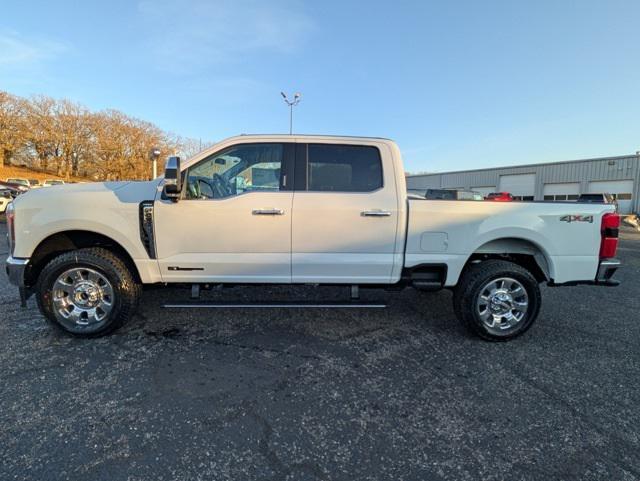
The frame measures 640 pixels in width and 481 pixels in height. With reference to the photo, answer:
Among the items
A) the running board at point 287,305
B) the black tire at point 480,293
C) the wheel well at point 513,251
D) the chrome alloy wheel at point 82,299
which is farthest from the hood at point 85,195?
the wheel well at point 513,251

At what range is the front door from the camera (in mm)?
3623

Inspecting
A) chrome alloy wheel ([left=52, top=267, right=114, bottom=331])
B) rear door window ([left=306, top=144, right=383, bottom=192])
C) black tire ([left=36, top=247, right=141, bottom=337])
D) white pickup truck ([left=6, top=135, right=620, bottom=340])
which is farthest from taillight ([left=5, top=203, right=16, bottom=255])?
rear door window ([left=306, top=144, right=383, bottom=192])

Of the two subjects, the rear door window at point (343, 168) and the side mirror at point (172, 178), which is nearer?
the side mirror at point (172, 178)

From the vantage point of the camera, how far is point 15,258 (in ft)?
11.8

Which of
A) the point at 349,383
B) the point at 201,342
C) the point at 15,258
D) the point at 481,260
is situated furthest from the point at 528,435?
the point at 15,258

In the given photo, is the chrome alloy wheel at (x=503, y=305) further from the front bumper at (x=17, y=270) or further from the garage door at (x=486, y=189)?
the garage door at (x=486, y=189)

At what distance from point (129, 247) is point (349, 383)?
249 centimetres

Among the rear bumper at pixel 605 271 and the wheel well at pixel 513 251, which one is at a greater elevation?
the wheel well at pixel 513 251

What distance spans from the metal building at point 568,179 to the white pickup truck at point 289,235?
64.0ft

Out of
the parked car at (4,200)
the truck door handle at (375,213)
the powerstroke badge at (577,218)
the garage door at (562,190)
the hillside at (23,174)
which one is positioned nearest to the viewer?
the truck door handle at (375,213)

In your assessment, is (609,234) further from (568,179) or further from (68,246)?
(568,179)

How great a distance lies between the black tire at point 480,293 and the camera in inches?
149

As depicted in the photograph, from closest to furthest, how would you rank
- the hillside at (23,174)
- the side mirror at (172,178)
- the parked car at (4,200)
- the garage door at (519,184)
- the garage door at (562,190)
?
1. the side mirror at (172,178)
2. the parked car at (4,200)
3. the garage door at (562,190)
4. the garage door at (519,184)
5. the hillside at (23,174)

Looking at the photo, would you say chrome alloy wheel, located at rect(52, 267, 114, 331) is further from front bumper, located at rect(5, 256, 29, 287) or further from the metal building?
the metal building
